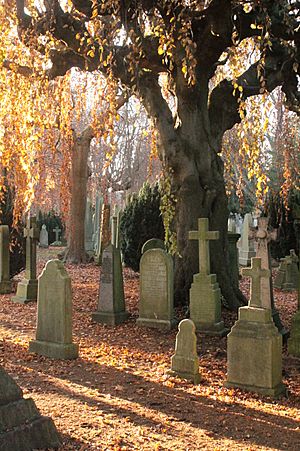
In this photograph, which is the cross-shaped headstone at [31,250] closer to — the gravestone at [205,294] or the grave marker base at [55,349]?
the gravestone at [205,294]

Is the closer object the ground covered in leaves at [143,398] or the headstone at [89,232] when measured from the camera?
the ground covered in leaves at [143,398]

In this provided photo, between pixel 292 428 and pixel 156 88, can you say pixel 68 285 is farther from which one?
pixel 156 88

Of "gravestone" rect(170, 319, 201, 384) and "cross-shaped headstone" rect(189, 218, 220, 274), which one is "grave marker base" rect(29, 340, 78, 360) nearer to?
"gravestone" rect(170, 319, 201, 384)

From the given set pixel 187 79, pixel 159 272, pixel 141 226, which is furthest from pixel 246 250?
pixel 187 79

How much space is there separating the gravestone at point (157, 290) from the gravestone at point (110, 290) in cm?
44

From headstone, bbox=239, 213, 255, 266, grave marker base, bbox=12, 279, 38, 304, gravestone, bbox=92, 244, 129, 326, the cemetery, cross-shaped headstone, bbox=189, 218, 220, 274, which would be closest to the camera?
the cemetery

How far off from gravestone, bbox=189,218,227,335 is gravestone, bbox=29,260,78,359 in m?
2.34

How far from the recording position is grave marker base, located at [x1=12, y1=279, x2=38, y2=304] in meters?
11.0

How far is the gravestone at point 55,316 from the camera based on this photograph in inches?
265

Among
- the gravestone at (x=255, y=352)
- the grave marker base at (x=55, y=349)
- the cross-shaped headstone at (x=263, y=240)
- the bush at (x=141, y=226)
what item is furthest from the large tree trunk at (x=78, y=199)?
the gravestone at (x=255, y=352)

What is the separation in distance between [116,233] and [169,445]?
1288 cm

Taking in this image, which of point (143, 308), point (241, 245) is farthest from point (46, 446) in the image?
point (241, 245)

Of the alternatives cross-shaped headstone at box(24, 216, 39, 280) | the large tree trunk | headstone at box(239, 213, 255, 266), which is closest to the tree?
cross-shaped headstone at box(24, 216, 39, 280)

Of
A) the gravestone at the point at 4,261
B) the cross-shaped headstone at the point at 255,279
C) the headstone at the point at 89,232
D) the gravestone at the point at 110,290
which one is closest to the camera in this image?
the cross-shaped headstone at the point at 255,279
